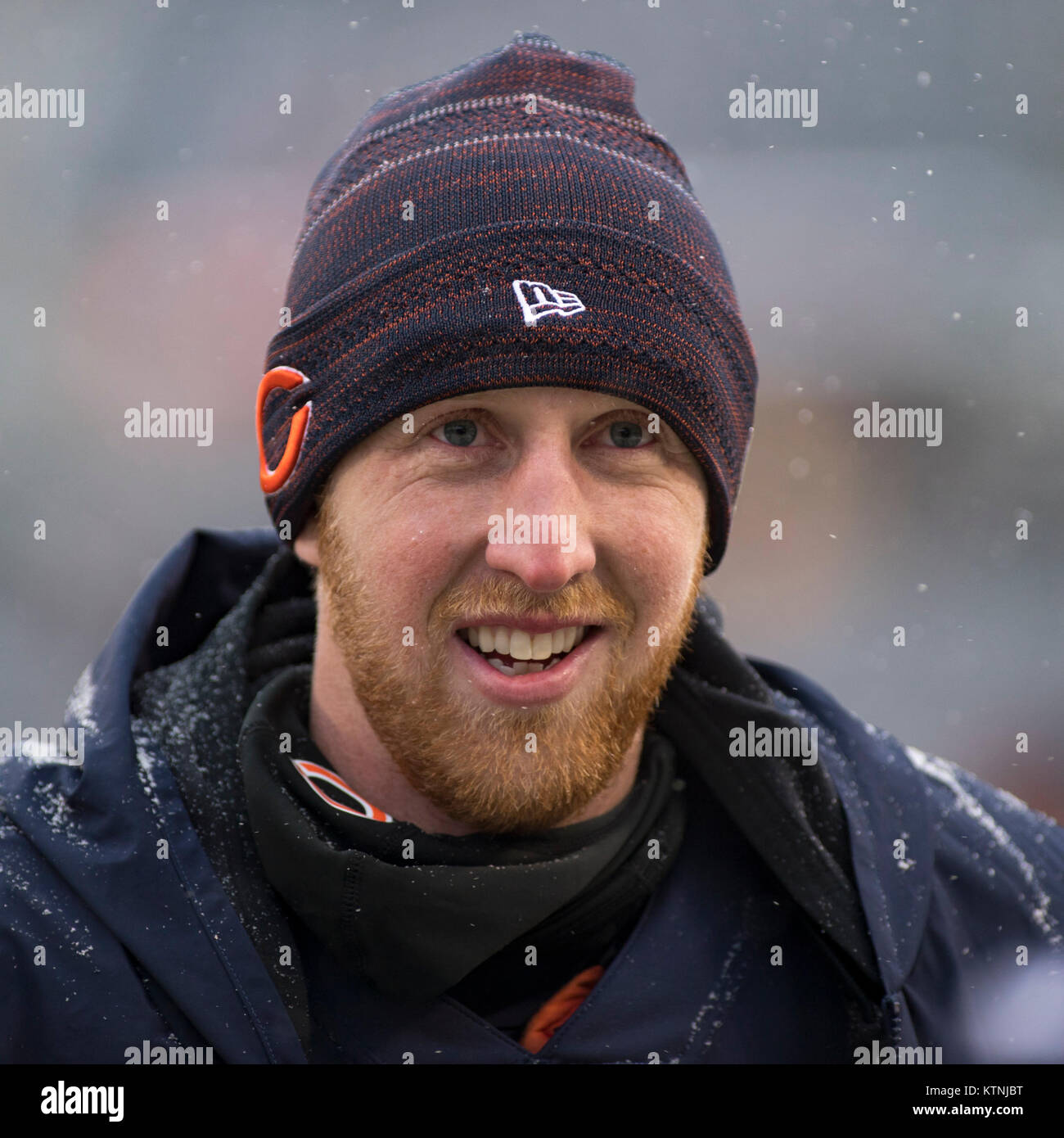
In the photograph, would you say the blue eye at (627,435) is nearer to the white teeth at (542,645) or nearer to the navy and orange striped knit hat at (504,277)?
the navy and orange striped knit hat at (504,277)

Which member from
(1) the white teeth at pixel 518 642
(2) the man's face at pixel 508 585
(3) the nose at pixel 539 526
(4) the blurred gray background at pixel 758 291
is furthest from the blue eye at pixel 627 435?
(4) the blurred gray background at pixel 758 291

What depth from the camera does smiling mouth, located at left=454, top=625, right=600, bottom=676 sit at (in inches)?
58.5

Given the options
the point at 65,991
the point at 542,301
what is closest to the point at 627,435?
the point at 542,301

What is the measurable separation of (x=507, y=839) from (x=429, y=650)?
0.90 ft

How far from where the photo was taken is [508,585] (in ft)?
4.73

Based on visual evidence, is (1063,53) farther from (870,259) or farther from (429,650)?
(429,650)

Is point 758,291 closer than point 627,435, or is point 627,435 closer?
point 627,435

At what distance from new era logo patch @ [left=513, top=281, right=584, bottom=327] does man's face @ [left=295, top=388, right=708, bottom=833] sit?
0.09m

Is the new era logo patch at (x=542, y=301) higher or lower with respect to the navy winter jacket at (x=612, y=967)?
higher

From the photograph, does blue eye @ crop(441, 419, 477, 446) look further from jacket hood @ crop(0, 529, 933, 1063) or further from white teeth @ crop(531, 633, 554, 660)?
jacket hood @ crop(0, 529, 933, 1063)

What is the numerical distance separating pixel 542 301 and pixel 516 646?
418 millimetres

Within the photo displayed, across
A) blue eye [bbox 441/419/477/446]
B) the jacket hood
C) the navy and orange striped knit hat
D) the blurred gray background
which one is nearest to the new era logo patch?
the navy and orange striped knit hat

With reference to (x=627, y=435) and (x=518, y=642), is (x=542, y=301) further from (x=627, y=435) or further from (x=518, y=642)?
(x=518, y=642)

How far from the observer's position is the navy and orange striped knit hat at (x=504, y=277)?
1.44 meters
